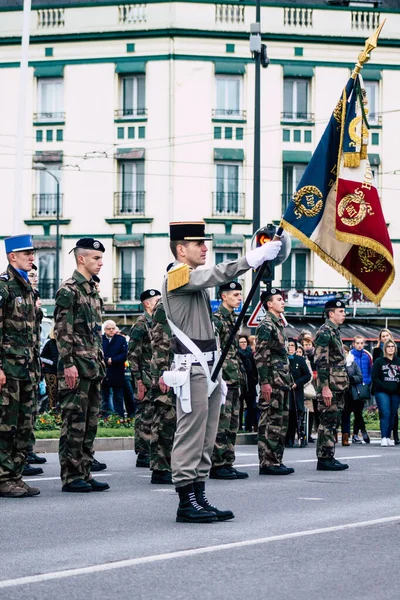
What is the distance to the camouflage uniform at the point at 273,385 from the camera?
13.8m

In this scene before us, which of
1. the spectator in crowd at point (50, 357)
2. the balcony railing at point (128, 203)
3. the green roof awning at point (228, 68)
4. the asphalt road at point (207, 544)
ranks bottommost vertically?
the asphalt road at point (207, 544)

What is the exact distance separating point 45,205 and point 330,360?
99.7 ft

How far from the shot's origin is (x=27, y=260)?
1131 centimetres

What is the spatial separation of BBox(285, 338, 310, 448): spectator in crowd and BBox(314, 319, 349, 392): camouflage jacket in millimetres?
5540

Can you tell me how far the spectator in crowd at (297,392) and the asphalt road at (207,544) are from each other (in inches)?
311

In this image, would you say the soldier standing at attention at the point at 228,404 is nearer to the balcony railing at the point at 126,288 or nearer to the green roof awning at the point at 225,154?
the balcony railing at the point at 126,288

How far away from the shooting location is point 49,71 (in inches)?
1718

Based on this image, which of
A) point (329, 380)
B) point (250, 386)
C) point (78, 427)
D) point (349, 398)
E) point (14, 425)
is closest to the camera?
point (14, 425)

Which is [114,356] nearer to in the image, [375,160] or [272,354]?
[272,354]

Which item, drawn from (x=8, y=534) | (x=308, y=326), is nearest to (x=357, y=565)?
(x=8, y=534)

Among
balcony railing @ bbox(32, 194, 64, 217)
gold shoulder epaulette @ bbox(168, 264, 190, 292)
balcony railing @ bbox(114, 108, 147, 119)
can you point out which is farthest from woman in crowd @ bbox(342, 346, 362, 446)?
balcony railing @ bbox(32, 194, 64, 217)

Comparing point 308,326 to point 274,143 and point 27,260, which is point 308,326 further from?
point 27,260

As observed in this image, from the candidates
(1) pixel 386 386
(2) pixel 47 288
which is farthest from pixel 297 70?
(1) pixel 386 386

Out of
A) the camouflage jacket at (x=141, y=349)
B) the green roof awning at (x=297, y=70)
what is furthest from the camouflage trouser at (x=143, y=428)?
the green roof awning at (x=297, y=70)
